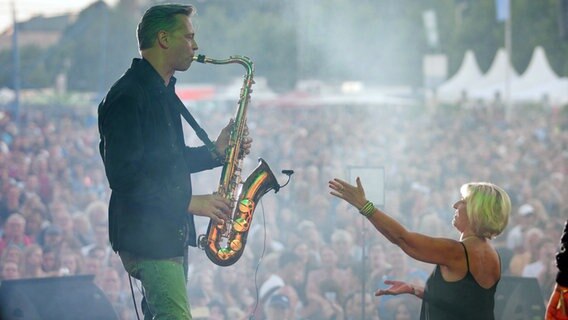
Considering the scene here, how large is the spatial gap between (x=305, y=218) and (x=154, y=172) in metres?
8.30

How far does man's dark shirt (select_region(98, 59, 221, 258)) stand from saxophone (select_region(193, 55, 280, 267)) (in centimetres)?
38

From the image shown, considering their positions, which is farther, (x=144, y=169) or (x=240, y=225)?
(x=240, y=225)

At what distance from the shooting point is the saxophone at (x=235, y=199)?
4672 millimetres

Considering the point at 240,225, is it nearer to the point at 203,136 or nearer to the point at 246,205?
the point at 246,205

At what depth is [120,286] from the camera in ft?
28.8

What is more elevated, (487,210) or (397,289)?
(487,210)

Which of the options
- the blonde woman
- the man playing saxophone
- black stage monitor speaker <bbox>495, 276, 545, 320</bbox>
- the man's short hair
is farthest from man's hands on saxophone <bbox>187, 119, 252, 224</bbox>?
black stage monitor speaker <bbox>495, 276, 545, 320</bbox>

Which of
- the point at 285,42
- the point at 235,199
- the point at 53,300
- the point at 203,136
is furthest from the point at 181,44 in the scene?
the point at 285,42

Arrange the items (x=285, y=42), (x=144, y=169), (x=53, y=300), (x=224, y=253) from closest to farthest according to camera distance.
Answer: (x=144, y=169)
(x=224, y=253)
(x=53, y=300)
(x=285, y=42)

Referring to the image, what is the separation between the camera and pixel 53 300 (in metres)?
6.45

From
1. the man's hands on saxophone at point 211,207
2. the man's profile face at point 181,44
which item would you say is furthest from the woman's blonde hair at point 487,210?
the man's profile face at point 181,44

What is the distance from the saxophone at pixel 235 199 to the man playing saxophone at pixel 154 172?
29 centimetres

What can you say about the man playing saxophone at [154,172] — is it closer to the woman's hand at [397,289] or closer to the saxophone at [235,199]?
the saxophone at [235,199]

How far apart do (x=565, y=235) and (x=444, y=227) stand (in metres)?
7.26
